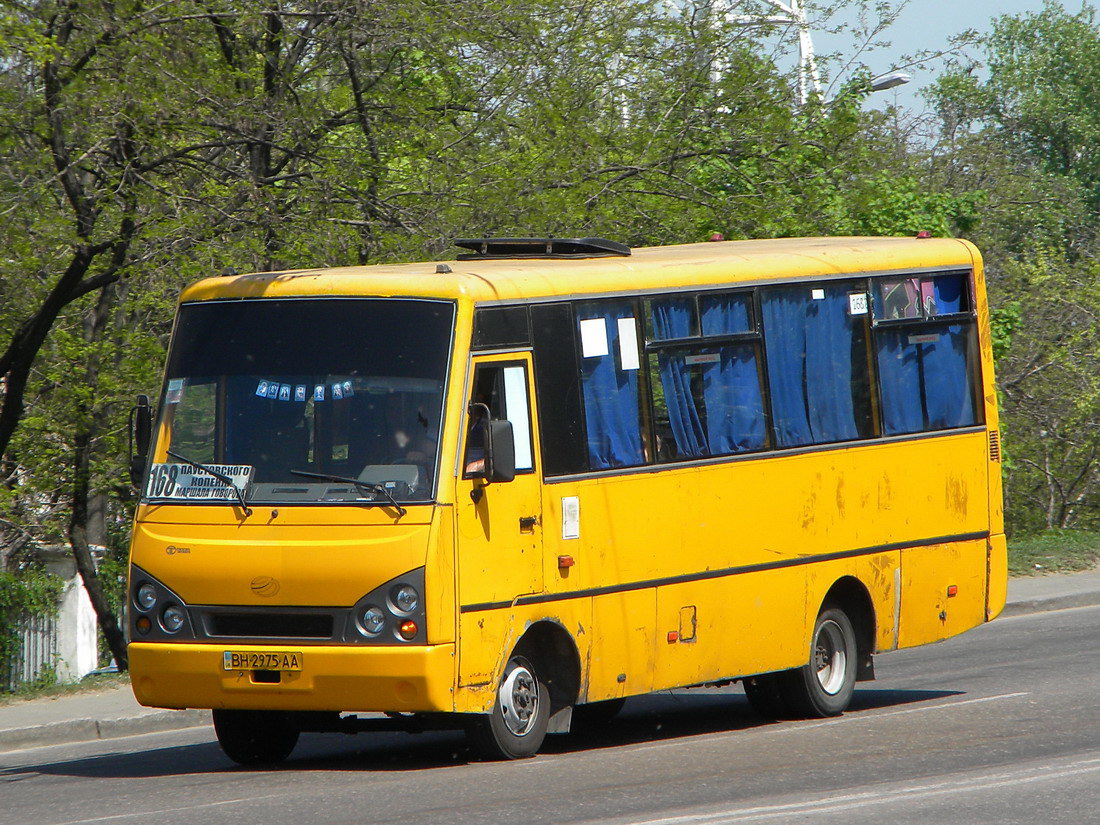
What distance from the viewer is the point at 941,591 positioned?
12492 mm

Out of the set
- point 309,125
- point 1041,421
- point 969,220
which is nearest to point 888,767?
point 309,125

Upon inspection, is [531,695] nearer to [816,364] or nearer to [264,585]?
[264,585]

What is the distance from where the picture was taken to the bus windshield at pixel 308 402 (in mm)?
9234

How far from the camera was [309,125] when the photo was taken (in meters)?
16.7

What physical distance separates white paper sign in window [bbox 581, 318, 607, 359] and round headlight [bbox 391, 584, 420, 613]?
1.95m

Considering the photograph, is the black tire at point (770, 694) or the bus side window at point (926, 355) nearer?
the black tire at point (770, 694)

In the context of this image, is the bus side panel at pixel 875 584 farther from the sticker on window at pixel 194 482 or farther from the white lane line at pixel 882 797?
the sticker on window at pixel 194 482

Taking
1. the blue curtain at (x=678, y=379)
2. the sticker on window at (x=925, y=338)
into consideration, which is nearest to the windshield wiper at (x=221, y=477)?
the blue curtain at (x=678, y=379)

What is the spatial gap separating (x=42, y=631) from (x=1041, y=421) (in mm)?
18235

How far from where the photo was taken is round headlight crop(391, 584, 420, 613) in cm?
891

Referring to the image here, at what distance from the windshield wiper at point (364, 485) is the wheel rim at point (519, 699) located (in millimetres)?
1153

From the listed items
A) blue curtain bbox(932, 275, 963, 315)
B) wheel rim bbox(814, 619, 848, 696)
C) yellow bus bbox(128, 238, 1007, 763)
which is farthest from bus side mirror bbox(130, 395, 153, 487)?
blue curtain bbox(932, 275, 963, 315)

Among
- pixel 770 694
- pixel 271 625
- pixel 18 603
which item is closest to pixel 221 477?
pixel 271 625

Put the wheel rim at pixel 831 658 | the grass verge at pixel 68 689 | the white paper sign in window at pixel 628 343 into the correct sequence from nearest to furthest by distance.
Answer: the white paper sign in window at pixel 628 343 < the wheel rim at pixel 831 658 < the grass verge at pixel 68 689
